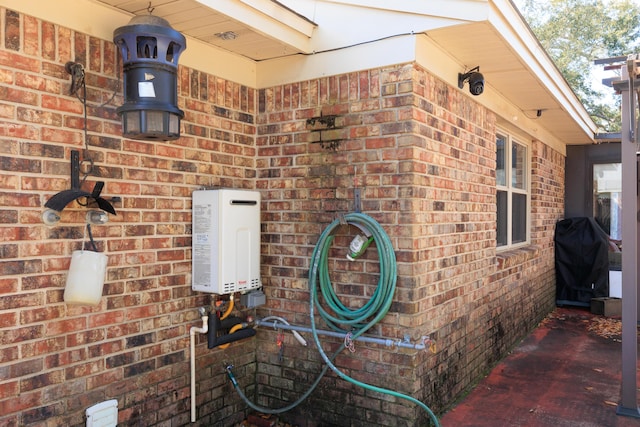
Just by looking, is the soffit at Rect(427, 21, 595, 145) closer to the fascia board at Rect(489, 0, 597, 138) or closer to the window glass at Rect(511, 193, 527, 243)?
the fascia board at Rect(489, 0, 597, 138)

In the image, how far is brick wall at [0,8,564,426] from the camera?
2.58m

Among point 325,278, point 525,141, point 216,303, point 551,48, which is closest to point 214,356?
point 216,303

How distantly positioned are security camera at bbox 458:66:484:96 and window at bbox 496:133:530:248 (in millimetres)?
1724

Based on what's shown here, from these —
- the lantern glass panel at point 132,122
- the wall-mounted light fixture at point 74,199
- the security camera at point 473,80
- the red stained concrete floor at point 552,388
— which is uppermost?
the security camera at point 473,80

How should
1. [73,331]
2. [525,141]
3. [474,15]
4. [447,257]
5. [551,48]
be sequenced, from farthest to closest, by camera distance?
[551,48]
[525,141]
[447,257]
[474,15]
[73,331]

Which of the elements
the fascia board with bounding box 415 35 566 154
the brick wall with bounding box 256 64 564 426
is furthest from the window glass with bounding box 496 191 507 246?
the brick wall with bounding box 256 64 564 426

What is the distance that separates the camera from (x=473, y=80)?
159 inches

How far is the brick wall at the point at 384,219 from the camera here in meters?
3.36

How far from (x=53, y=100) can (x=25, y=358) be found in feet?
4.16

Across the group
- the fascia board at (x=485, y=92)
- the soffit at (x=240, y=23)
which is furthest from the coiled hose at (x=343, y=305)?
the soffit at (x=240, y=23)

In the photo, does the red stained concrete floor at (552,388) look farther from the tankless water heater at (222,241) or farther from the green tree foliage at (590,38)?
the green tree foliage at (590,38)

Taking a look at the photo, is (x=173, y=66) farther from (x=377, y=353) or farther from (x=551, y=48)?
(x=551, y=48)

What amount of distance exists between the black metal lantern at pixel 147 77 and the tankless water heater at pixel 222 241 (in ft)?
2.25

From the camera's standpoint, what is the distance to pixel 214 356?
3625 mm
